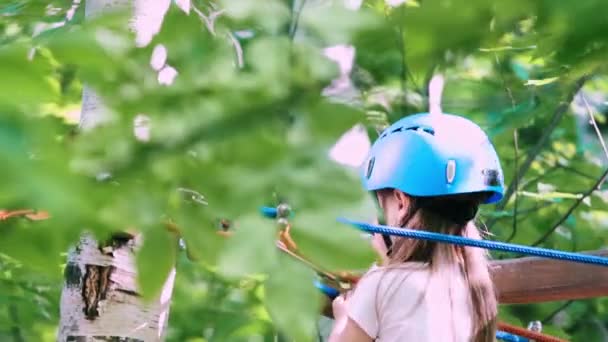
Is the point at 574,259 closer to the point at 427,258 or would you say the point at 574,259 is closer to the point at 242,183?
the point at 427,258

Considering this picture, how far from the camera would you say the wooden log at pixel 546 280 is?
2693 mm

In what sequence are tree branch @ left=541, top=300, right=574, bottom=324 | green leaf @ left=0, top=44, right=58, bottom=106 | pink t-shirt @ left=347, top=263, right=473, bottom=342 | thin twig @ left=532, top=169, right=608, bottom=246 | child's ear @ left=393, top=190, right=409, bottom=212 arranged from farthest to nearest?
tree branch @ left=541, top=300, right=574, bottom=324 < thin twig @ left=532, top=169, right=608, bottom=246 < child's ear @ left=393, top=190, right=409, bottom=212 < pink t-shirt @ left=347, top=263, right=473, bottom=342 < green leaf @ left=0, top=44, right=58, bottom=106

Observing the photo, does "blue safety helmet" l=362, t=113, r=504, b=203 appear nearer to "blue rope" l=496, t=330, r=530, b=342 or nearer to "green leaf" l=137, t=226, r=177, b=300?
"blue rope" l=496, t=330, r=530, b=342

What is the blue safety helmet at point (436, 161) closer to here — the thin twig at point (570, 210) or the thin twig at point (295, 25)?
the thin twig at point (570, 210)

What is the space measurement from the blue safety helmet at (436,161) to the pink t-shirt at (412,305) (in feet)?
0.74

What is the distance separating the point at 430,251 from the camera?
2770 millimetres

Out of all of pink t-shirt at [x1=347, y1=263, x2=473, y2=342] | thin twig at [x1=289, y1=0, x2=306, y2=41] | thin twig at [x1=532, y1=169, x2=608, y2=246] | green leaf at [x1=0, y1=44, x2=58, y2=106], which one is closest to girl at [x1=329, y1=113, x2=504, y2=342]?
pink t-shirt at [x1=347, y1=263, x2=473, y2=342]

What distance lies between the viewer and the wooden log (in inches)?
106

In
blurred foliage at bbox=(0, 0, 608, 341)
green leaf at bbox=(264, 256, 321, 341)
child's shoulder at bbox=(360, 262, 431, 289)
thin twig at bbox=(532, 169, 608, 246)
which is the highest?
blurred foliage at bbox=(0, 0, 608, 341)

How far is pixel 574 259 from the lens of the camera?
2434 mm

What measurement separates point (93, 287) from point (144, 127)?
1472 mm

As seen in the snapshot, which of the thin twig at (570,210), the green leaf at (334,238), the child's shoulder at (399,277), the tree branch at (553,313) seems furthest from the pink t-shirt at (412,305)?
the green leaf at (334,238)

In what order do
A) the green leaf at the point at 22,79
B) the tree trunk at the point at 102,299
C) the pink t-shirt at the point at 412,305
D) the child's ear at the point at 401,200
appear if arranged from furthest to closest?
1. the child's ear at the point at 401,200
2. the pink t-shirt at the point at 412,305
3. the tree trunk at the point at 102,299
4. the green leaf at the point at 22,79

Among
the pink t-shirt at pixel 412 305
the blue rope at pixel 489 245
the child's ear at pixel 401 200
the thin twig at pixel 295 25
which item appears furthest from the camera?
the child's ear at pixel 401 200
